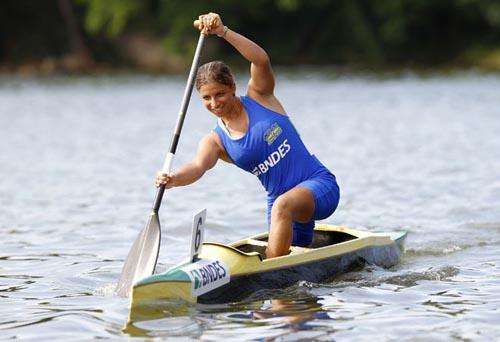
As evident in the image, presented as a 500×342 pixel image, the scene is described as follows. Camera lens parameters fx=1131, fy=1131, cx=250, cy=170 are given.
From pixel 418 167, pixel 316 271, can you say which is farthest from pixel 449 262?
pixel 418 167

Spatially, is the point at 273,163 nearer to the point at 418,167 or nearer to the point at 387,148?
the point at 418,167

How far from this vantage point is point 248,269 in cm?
824

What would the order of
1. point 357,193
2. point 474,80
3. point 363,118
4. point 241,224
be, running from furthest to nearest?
point 474,80
point 363,118
point 357,193
point 241,224

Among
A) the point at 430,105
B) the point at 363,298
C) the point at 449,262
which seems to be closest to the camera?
the point at 363,298

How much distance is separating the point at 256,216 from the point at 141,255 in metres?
4.59

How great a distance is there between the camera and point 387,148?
65.9 feet

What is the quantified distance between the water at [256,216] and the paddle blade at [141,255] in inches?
5.1

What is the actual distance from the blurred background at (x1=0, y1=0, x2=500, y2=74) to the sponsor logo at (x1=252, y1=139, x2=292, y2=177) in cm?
4026

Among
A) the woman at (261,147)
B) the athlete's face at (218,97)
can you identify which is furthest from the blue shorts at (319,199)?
the athlete's face at (218,97)

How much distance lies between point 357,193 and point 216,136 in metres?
6.33

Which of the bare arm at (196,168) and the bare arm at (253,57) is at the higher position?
the bare arm at (253,57)

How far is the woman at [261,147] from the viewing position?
8.38m

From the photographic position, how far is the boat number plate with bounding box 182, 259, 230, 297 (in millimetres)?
7852

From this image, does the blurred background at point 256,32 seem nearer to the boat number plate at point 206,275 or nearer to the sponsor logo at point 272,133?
the sponsor logo at point 272,133
